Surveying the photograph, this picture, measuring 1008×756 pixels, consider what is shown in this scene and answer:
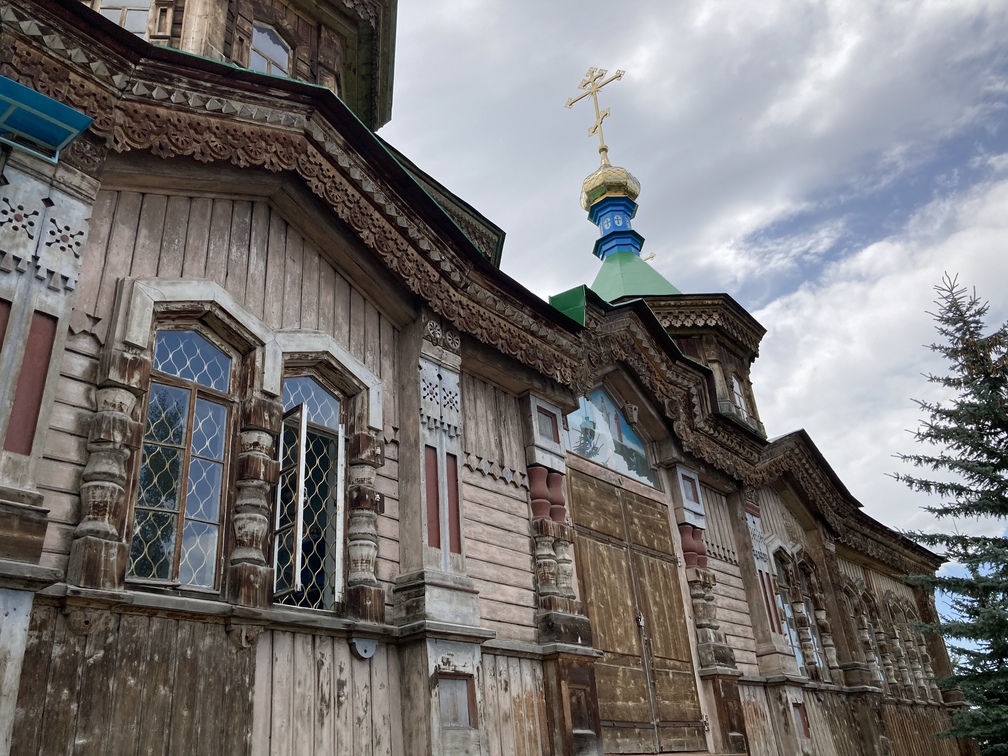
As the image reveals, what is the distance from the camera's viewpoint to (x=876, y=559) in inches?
664

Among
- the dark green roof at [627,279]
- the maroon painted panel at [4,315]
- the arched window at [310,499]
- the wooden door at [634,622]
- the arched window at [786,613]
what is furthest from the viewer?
the dark green roof at [627,279]

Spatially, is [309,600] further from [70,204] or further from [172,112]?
[172,112]

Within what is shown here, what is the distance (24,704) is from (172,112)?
11.5 feet

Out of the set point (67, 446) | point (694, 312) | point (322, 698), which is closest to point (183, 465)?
point (67, 446)

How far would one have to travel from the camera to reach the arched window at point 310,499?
535cm

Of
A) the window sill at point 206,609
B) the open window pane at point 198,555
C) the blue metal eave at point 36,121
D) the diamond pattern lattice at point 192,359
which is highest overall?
the blue metal eave at point 36,121

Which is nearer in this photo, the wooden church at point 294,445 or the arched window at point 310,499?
the wooden church at point 294,445

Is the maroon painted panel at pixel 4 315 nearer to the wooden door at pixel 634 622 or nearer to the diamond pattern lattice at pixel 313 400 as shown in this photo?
the diamond pattern lattice at pixel 313 400

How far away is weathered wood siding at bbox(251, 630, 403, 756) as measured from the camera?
4.80 meters

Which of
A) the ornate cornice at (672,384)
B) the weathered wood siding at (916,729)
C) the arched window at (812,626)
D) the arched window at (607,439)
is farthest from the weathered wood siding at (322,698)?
the weathered wood siding at (916,729)

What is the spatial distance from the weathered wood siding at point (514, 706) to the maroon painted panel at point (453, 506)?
920 mm

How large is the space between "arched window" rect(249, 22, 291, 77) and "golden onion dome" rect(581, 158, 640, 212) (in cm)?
1155

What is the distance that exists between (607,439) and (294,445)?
4.61 m

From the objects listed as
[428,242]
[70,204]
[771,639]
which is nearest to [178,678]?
[70,204]
